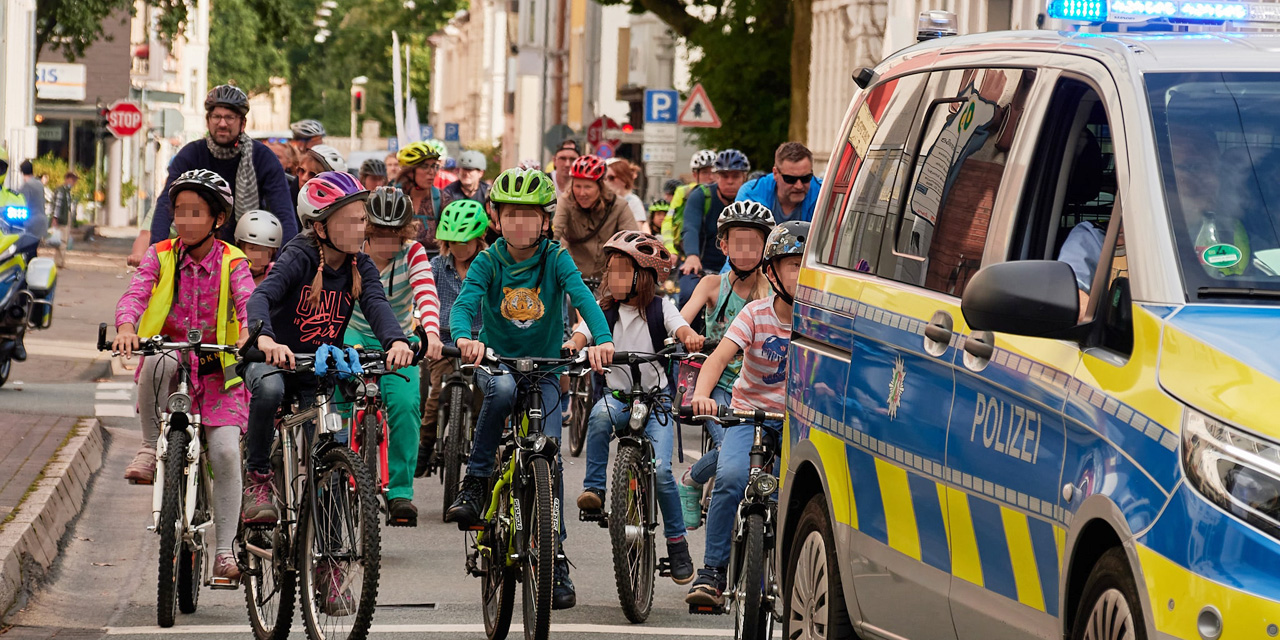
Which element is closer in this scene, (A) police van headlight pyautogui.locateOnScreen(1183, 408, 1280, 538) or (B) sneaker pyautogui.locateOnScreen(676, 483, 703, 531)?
(A) police van headlight pyautogui.locateOnScreen(1183, 408, 1280, 538)

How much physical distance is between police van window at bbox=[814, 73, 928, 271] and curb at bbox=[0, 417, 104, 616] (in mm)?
3591

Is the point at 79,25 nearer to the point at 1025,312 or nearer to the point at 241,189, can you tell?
the point at 241,189

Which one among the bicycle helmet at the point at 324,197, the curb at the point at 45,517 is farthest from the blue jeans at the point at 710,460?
the curb at the point at 45,517

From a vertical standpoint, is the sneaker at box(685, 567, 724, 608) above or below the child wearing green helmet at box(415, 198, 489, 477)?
below

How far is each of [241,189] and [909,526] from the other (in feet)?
19.4

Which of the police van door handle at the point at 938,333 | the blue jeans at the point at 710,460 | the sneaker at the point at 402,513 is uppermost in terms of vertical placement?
the police van door handle at the point at 938,333

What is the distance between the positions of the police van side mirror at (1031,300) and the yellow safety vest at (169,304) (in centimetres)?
456

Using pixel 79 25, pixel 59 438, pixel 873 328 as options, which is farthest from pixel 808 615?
pixel 79 25

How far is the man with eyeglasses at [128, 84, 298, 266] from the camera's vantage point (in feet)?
34.1

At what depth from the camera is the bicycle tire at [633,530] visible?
330 inches

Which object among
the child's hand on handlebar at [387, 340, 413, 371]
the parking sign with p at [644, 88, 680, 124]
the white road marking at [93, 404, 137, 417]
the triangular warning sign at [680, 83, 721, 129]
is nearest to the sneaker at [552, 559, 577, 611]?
the child's hand on handlebar at [387, 340, 413, 371]

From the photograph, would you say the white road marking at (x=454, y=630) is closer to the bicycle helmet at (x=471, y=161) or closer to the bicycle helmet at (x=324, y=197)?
the bicycle helmet at (x=324, y=197)

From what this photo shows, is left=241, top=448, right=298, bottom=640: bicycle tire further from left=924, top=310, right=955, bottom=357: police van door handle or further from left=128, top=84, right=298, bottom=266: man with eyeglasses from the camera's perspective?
left=924, top=310, right=955, bottom=357: police van door handle

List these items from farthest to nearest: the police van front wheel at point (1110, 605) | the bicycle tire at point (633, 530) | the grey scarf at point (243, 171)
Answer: the grey scarf at point (243, 171) → the bicycle tire at point (633, 530) → the police van front wheel at point (1110, 605)
